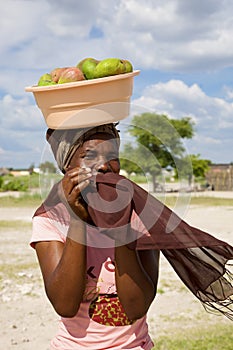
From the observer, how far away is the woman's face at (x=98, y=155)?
1729mm

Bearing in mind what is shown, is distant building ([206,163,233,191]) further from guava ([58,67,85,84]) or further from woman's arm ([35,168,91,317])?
woman's arm ([35,168,91,317])

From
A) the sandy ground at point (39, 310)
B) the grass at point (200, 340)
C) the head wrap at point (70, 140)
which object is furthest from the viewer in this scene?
the sandy ground at point (39, 310)

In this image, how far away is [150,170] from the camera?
2186mm

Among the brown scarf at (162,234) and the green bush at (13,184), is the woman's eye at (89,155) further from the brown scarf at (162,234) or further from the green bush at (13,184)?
the green bush at (13,184)

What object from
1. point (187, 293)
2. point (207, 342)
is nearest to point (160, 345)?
point (207, 342)

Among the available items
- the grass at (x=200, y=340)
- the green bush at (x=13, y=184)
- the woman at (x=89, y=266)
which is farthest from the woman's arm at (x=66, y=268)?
the green bush at (x=13, y=184)

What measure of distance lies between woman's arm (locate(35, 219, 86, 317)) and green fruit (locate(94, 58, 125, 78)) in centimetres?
56

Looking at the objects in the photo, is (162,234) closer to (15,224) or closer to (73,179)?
(73,179)

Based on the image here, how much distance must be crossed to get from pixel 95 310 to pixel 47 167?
1.79 feet

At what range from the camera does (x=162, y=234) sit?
1797 millimetres

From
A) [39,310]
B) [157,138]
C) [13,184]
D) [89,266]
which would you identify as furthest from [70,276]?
[13,184]

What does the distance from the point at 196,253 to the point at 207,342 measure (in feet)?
10.1

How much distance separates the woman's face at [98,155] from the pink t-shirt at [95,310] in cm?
22

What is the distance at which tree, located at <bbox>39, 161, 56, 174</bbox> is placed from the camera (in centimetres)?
196
